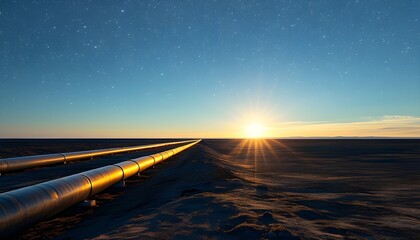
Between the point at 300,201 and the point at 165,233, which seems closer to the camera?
the point at 165,233

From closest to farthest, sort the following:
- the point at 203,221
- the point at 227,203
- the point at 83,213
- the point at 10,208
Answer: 1. the point at 10,208
2. the point at 203,221
3. the point at 227,203
4. the point at 83,213

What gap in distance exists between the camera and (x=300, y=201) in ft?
32.1

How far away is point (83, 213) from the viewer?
9422 millimetres

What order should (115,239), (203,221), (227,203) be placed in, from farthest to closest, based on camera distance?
(227,203), (203,221), (115,239)

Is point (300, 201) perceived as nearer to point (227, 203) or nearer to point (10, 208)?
point (227, 203)

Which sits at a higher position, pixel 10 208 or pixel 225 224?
pixel 10 208

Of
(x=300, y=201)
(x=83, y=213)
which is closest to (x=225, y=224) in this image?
(x=300, y=201)

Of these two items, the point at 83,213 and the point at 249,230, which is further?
the point at 83,213

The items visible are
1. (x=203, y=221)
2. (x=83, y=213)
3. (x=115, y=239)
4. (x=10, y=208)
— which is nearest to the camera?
(x=115, y=239)

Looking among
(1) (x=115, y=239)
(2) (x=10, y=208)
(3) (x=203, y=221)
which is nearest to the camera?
(1) (x=115, y=239)

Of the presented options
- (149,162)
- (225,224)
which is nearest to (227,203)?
(225,224)

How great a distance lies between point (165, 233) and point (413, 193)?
11.0 m

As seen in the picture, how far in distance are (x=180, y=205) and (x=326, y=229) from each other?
3.99 m

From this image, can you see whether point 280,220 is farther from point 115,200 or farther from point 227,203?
point 115,200
